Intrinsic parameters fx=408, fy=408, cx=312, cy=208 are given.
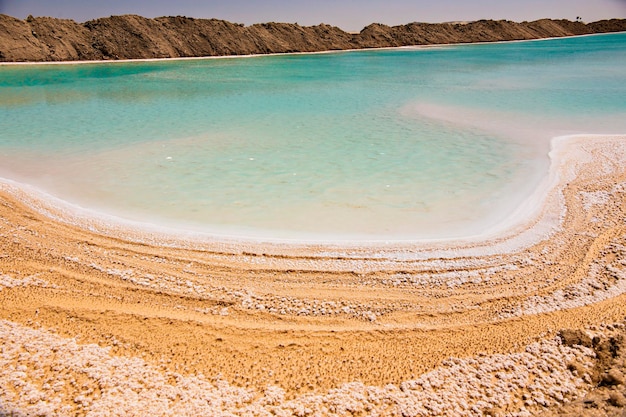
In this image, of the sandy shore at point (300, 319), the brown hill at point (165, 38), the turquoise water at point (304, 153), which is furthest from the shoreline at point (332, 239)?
the brown hill at point (165, 38)

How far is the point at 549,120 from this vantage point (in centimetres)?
1358

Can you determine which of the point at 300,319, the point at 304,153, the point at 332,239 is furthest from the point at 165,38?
the point at 300,319

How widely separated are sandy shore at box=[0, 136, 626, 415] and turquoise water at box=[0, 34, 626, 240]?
3.06ft

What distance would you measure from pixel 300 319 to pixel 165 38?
2162 inches

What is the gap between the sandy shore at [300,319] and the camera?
311cm

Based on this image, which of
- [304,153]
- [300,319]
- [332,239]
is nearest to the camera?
[300,319]

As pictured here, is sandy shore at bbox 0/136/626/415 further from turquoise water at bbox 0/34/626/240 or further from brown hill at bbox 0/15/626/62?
brown hill at bbox 0/15/626/62

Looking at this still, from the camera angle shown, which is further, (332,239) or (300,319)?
(332,239)

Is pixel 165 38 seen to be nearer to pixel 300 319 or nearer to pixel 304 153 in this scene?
pixel 304 153

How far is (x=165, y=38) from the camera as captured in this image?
50844 mm

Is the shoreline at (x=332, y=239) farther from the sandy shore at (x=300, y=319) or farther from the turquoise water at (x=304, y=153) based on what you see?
the turquoise water at (x=304, y=153)

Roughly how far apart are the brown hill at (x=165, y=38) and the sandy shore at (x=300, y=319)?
47.3m

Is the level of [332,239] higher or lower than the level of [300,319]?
higher

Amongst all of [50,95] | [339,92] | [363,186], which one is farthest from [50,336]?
[50,95]
